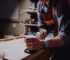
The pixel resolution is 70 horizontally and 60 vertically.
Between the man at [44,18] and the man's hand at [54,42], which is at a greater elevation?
the man at [44,18]

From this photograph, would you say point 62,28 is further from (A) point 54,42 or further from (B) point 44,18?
(B) point 44,18

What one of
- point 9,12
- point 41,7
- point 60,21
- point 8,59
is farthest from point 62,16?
point 9,12

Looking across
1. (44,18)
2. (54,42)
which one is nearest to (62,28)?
(54,42)

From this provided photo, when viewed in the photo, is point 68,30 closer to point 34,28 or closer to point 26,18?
point 34,28

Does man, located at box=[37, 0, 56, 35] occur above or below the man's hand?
above

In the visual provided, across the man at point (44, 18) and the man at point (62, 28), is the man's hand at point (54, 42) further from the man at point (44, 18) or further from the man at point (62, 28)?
the man at point (44, 18)

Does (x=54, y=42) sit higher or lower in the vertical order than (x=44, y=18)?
lower

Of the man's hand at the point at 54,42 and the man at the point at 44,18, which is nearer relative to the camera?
the man's hand at the point at 54,42

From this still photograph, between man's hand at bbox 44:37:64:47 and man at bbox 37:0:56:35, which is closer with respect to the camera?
man's hand at bbox 44:37:64:47

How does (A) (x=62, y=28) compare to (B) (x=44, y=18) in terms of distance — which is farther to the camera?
(B) (x=44, y=18)

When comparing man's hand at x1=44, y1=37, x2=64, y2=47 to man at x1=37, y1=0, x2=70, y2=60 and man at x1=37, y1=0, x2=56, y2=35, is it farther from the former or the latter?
man at x1=37, y1=0, x2=56, y2=35

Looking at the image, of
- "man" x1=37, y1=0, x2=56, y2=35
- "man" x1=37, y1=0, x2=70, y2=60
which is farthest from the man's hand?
"man" x1=37, y1=0, x2=56, y2=35

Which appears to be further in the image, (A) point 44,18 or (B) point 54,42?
(A) point 44,18

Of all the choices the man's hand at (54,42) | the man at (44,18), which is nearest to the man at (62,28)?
the man's hand at (54,42)
